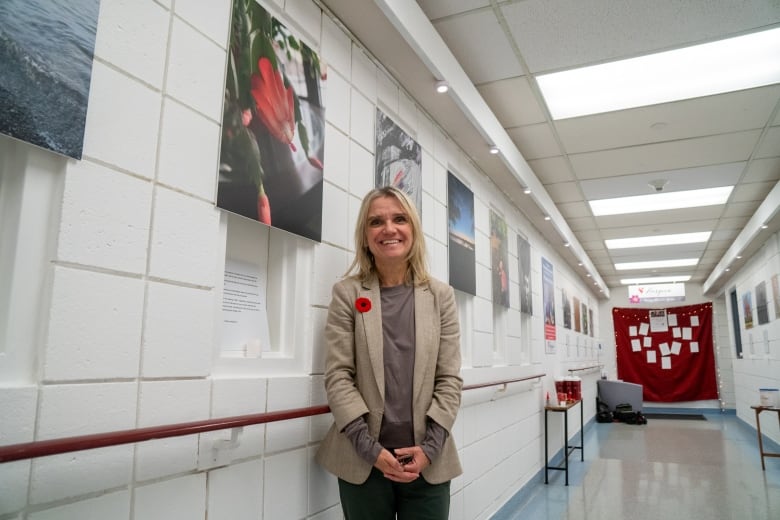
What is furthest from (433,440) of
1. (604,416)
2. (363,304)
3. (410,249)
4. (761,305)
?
(604,416)

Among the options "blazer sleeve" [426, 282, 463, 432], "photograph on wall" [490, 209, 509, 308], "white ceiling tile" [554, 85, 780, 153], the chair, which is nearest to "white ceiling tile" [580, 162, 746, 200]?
"white ceiling tile" [554, 85, 780, 153]

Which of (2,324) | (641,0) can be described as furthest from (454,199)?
(2,324)

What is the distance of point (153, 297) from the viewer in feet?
4.42

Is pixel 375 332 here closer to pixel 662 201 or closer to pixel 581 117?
pixel 581 117

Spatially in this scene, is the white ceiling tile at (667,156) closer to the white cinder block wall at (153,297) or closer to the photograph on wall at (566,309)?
the photograph on wall at (566,309)

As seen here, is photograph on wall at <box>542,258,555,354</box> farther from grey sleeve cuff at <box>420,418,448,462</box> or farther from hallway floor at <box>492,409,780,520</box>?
grey sleeve cuff at <box>420,418,448,462</box>

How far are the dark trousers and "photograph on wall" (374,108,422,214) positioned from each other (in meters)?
1.39

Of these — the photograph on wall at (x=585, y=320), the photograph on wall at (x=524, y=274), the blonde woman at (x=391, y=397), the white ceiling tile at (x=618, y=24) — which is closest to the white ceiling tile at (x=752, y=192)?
the photograph on wall at (x=524, y=274)

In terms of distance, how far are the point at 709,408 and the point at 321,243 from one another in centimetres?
1303

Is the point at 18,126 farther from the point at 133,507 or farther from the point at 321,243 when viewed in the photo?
the point at 321,243

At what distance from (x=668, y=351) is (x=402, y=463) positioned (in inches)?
508

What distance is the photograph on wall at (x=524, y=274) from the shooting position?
520 cm

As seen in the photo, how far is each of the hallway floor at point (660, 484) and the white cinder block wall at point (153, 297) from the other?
283 centimetres

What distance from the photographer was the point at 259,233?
1875 millimetres
